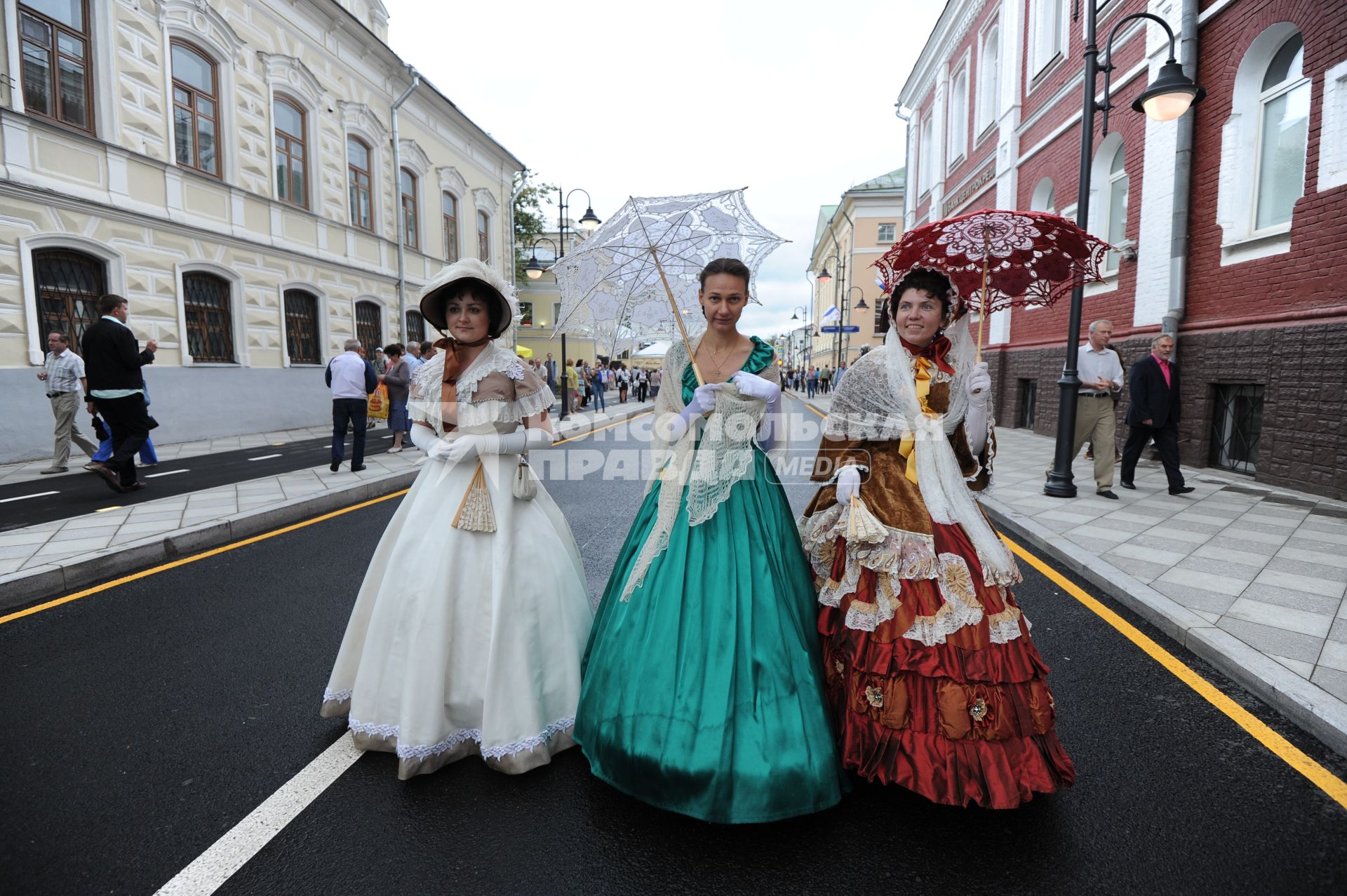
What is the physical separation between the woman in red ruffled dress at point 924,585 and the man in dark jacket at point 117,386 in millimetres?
8029

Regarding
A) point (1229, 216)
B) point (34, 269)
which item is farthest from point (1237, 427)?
point (34, 269)

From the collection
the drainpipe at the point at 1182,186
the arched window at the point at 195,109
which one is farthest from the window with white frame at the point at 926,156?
the arched window at the point at 195,109

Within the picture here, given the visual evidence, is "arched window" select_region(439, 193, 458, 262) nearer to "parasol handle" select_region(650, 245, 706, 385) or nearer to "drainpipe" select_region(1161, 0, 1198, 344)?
"drainpipe" select_region(1161, 0, 1198, 344)

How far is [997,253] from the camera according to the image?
323cm

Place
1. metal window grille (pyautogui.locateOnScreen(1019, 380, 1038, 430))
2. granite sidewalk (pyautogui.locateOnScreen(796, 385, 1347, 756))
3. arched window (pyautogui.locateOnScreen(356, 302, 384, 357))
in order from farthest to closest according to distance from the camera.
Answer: arched window (pyautogui.locateOnScreen(356, 302, 384, 357))
metal window grille (pyautogui.locateOnScreen(1019, 380, 1038, 430))
granite sidewalk (pyautogui.locateOnScreen(796, 385, 1347, 756))

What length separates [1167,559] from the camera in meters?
5.11

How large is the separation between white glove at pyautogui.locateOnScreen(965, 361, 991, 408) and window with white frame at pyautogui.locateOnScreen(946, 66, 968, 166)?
2007 cm

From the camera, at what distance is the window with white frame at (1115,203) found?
11.6m

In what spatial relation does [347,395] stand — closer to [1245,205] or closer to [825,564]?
[825,564]

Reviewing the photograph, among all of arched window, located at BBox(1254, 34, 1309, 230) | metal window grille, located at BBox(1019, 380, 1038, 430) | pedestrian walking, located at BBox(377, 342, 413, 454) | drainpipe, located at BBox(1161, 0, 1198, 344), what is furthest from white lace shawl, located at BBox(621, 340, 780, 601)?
metal window grille, located at BBox(1019, 380, 1038, 430)

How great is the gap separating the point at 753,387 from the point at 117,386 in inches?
315

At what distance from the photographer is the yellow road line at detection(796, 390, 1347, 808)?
2.55m

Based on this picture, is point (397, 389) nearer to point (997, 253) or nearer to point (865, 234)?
point (997, 253)

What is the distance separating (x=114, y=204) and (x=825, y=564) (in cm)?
1364
